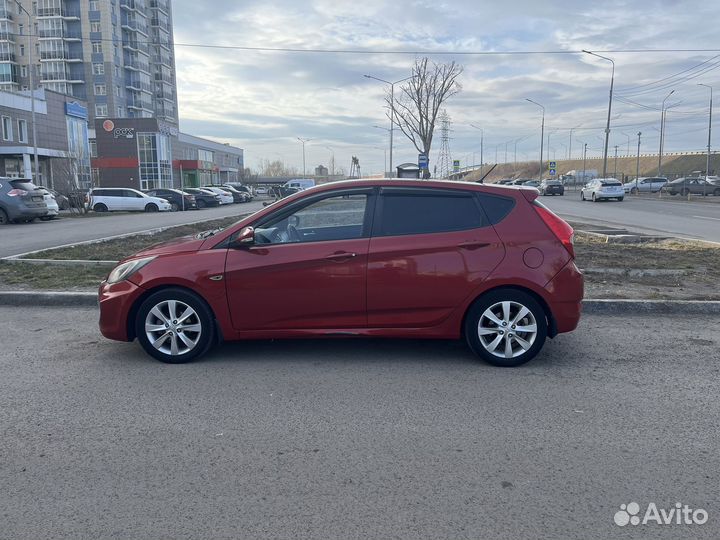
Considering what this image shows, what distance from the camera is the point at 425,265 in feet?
17.3

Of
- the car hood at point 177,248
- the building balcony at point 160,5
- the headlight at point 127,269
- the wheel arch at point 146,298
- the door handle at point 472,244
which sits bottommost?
the wheel arch at point 146,298

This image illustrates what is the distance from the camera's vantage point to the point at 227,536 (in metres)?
2.86

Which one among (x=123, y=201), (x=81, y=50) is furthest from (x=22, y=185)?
(x=81, y=50)

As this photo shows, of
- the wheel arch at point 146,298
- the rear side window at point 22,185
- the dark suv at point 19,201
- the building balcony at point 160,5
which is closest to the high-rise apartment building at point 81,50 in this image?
the building balcony at point 160,5

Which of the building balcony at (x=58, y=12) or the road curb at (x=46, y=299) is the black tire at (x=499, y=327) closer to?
the road curb at (x=46, y=299)

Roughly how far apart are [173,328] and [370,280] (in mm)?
1827

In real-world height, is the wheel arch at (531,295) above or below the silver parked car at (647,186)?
below

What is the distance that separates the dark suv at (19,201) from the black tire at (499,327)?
69.4ft

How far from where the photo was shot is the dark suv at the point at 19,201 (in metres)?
21.4

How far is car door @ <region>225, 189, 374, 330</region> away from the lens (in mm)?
5266

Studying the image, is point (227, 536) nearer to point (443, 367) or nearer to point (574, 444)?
point (574, 444)

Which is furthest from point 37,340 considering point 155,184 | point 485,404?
point 155,184

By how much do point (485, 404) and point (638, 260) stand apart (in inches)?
287

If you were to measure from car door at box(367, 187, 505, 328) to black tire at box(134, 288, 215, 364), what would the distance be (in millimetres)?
1463
